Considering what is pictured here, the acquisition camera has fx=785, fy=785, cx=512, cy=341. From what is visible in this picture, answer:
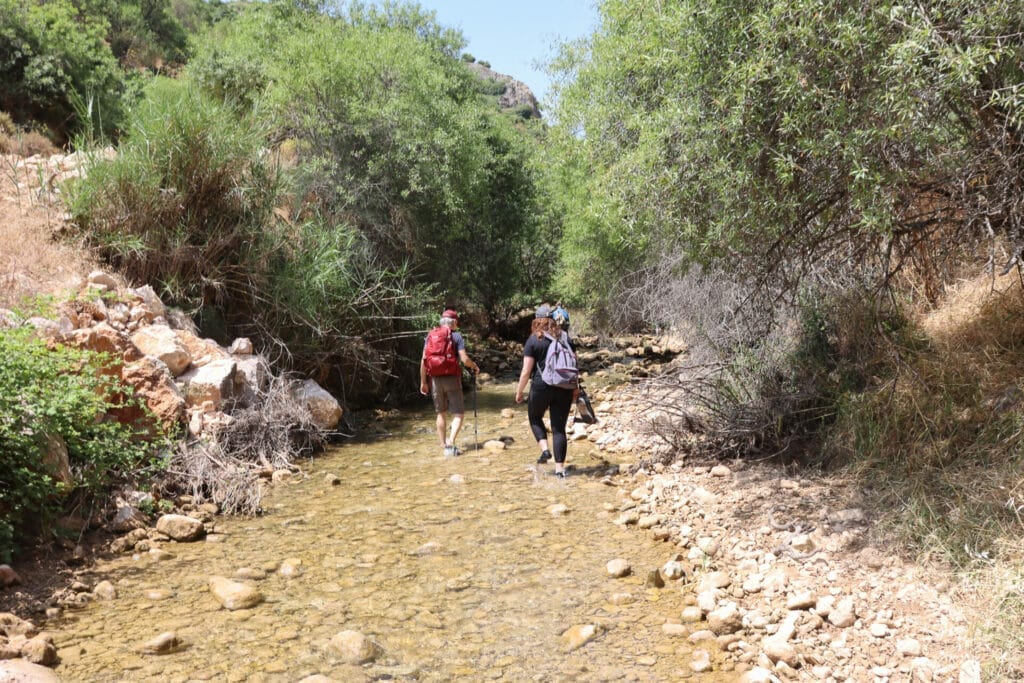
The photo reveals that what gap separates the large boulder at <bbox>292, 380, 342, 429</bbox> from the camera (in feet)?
38.4

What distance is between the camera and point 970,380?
6.73 m

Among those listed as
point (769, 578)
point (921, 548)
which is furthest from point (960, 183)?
point (769, 578)

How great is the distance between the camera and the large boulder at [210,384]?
9.77 meters

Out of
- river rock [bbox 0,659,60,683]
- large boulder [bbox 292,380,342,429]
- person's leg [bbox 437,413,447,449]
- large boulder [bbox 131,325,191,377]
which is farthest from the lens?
large boulder [bbox 292,380,342,429]

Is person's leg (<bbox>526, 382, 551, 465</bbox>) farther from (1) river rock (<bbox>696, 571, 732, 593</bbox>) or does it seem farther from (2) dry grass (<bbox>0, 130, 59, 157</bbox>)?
(2) dry grass (<bbox>0, 130, 59, 157</bbox>)

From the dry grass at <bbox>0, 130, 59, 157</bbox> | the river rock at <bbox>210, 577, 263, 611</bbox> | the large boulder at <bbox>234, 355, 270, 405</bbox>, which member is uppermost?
the dry grass at <bbox>0, 130, 59, 157</bbox>

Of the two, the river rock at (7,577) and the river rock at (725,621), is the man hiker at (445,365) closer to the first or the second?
the river rock at (7,577)

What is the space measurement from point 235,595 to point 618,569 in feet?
9.75

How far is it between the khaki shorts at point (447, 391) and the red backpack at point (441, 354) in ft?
0.28

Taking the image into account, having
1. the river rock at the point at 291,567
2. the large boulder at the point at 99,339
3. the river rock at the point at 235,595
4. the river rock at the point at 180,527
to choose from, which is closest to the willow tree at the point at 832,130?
the river rock at the point at 291,567

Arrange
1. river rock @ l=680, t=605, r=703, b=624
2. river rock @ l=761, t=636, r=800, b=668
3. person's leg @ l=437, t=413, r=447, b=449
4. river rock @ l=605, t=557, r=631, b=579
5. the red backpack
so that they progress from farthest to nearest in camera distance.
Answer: person's leg @ l=437, t=413, r=447, b=449
the red backpack
river rock @ l=605, t=557, r=631, b=579
river rock @ l=680, t=605, r=703, b=624
river rock @ l=761, t=636, r=800, b=668

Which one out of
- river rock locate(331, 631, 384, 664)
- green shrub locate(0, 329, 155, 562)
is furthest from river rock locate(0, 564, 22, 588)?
river rock locate(331, 631, 384, 664)

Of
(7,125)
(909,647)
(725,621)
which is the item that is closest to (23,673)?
(725,621)

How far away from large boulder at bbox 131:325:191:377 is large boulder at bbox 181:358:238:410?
0.59 feet
